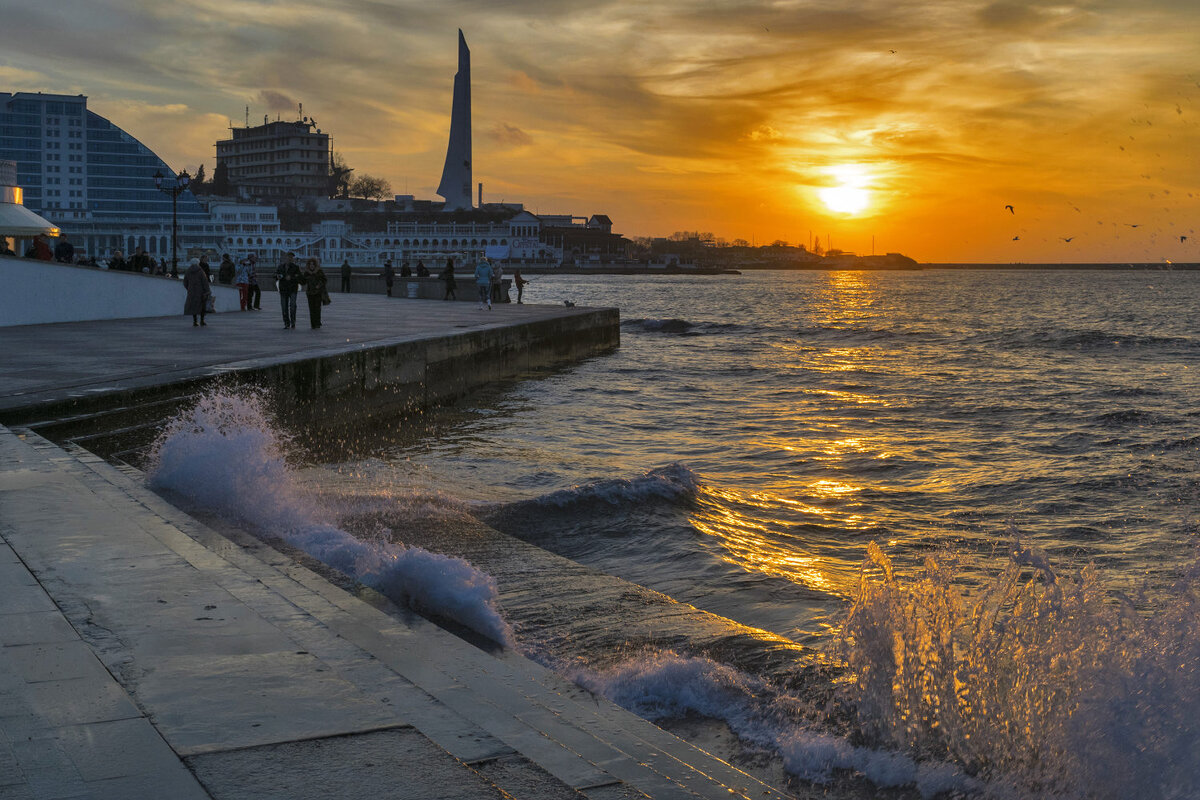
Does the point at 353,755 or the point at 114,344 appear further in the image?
the point at 114,344

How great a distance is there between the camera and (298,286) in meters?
18.9

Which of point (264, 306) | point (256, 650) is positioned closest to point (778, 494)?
point (256, 650)

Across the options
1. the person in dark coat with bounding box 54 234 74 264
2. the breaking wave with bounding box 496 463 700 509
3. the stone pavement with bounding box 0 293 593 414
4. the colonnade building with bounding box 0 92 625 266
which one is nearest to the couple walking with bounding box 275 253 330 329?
the stone pavement with bounding box 0 293 593 414

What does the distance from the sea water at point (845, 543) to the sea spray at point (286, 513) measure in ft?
0.08

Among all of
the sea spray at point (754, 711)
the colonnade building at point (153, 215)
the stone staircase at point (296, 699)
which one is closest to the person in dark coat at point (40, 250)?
the stone staircase at point (296, 699)

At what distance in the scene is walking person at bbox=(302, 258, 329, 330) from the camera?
18156 millimetres

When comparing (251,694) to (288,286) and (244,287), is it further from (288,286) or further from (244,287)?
(244,287)

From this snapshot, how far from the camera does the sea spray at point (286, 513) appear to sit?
5.00 meters

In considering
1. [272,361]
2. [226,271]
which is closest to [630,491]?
[272,361]

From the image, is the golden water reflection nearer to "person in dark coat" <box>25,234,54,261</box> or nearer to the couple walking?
the couple walking

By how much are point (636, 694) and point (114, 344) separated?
12.2 meters

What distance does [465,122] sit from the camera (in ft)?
397

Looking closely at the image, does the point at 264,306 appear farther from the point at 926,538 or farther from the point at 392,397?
the point at 926,538

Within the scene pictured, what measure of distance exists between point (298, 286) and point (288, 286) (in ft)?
1.12
